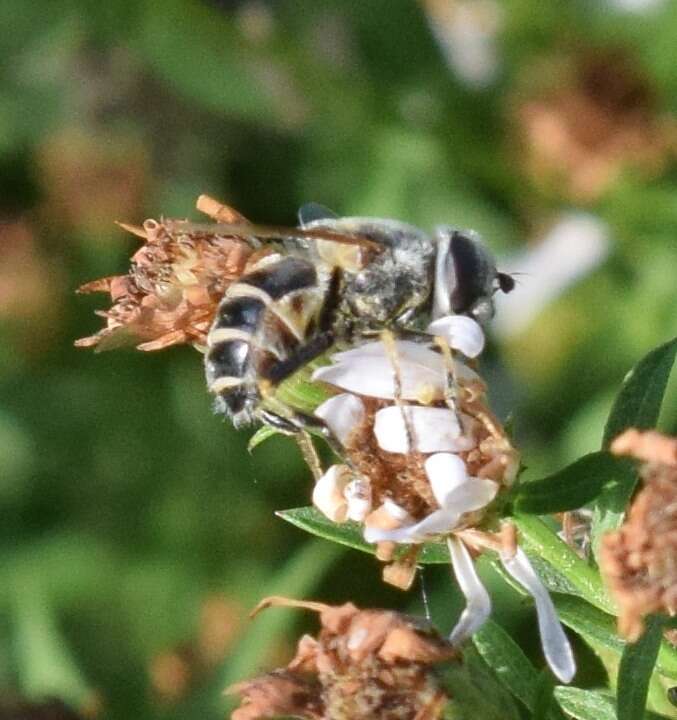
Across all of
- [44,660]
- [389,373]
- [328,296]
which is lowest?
[44,660]

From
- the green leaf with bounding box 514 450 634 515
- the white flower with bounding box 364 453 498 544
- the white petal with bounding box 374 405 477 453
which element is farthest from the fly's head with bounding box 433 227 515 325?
the green leaf with bounding box 514 450 634 515

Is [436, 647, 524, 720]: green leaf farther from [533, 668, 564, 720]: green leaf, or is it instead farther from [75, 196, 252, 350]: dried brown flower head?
[75, 196, 252, 350]: dried brown flower head

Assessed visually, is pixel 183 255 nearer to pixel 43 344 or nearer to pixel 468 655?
pixel 468 655

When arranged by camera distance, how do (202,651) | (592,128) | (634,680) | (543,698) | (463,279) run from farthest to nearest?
(592,128)
(202,651)
(463,279)
(543,698)
(634,680)

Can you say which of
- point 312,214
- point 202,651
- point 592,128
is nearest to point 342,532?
point 312,214

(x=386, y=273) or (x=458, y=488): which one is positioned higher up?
(x=386, y=273)

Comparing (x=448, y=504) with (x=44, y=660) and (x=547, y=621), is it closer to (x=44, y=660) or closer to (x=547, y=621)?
(x=547, y=621)
